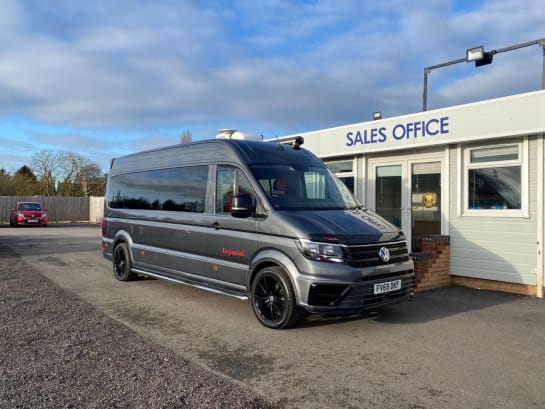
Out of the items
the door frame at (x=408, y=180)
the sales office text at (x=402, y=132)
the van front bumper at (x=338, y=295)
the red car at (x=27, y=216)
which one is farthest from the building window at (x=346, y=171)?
the red car at (x=27, y=216)

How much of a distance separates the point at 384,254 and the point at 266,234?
1.54m

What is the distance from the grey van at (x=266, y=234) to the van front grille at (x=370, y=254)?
0.01m

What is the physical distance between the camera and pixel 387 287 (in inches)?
223

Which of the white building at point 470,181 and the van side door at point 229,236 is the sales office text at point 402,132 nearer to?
the white building at point 470,181

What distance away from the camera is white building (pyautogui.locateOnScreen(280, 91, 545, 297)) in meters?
7.93

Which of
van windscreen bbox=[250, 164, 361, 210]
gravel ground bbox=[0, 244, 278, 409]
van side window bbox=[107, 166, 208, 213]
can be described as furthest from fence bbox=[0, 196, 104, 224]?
van windscreen bbox=[250, 164, 361, 210]

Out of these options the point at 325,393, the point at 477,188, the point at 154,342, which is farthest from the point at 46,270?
the point at 477,188

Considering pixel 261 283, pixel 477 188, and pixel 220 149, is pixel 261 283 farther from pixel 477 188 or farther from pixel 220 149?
pixel 477 188

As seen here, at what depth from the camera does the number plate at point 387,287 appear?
Result: 554cm

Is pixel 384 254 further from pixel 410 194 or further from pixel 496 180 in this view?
pixel 410 194

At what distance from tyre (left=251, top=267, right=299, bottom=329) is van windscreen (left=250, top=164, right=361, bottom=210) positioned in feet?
3.01

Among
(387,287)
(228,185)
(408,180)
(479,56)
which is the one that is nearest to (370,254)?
(387,287)

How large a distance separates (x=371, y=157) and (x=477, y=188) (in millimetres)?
2791

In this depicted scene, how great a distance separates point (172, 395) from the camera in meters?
3.76
